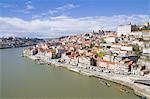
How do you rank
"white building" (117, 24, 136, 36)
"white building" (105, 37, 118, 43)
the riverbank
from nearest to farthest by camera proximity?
the riverbank → "white building" (105, 37, 118, 43) → "white building" (117, 24, 136, 36)

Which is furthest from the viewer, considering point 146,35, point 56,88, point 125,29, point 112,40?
point 125,29

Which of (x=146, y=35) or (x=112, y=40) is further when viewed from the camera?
(x=112, y=40)

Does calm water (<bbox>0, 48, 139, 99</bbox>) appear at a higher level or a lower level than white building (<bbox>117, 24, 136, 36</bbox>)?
lower

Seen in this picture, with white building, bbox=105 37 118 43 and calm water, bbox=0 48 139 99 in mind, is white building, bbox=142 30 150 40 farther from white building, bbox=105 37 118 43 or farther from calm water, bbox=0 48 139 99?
calm water, bbox=0 48 139 99

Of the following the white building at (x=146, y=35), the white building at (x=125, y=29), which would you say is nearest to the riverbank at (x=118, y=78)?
the white building at (x=146, y=35)

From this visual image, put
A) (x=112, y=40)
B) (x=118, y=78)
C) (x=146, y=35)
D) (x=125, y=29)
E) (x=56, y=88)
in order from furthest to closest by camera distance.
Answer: (x=125, y=29) < (x=112, y=40) < (x=146, y=35) < (x=118, y=78) < (x=56, y=88)

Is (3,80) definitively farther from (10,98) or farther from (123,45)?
(123,45)

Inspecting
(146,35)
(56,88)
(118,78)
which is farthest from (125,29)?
(56,88)

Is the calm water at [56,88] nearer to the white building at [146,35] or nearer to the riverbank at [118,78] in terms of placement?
the riverbank at [118,78]

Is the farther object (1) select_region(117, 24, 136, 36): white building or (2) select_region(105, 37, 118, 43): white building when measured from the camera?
(1) select_region(117, 24, 136, 36): white building

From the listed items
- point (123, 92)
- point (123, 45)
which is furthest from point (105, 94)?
point (123, 45)

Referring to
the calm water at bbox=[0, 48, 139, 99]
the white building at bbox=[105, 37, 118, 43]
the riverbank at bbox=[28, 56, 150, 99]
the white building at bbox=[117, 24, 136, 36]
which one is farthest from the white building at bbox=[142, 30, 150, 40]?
the calm water at bbox=[0, 48, 139, 99]

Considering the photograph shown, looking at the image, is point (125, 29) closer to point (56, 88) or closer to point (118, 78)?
point (118, 78)
